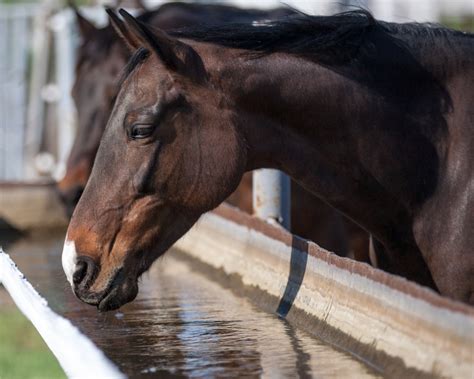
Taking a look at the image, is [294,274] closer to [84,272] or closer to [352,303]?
[352,303]

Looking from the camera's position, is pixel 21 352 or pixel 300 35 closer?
pixel 300 35

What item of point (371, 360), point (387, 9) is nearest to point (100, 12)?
point (387, 9)

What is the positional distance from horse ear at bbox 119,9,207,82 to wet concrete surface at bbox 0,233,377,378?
1.05m

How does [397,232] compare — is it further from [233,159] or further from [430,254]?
[233,159]

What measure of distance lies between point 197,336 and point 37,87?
33.2 ft

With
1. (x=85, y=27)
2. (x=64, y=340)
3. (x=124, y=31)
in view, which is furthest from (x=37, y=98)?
(x=64, y=340)

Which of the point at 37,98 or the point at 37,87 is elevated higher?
the point at 37,87

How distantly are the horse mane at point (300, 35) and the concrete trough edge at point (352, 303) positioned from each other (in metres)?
0.82

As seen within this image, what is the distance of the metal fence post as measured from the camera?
20.3ft

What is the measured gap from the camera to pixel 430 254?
4.50m

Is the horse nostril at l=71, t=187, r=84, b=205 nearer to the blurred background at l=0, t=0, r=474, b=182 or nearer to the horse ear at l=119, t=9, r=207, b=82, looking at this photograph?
the horse ear at l=119, t=9, r=207, b=82

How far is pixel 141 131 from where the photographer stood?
445 cm

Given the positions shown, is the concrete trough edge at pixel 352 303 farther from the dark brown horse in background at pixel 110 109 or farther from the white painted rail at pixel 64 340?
the dark brown horse in background at pixel 110 109

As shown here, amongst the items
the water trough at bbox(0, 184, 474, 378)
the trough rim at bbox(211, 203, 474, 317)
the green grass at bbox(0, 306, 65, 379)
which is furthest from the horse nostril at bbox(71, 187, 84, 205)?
the trough rim at bbox(211, 203, 474, 317)
